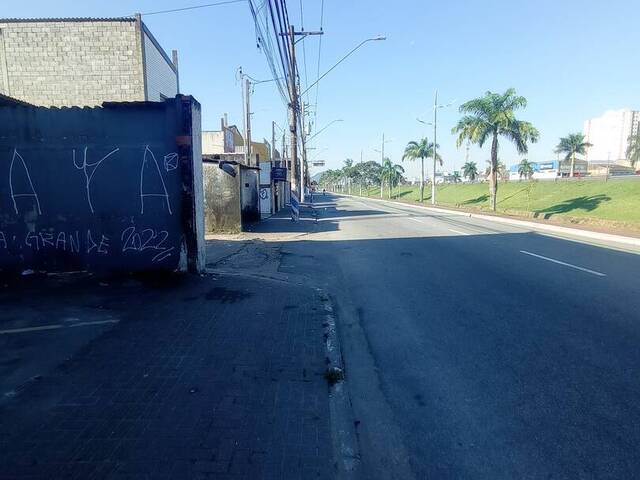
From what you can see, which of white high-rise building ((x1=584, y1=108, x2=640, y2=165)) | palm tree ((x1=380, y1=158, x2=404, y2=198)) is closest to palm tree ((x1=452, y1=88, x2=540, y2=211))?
palm tree ((x1=380, y1=158, x2=404, y2=198))

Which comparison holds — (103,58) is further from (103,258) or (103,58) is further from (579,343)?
(579,343)

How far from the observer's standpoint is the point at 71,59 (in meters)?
16.8

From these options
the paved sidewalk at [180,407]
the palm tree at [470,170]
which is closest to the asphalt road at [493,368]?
the paved sidewalk at [180,407]

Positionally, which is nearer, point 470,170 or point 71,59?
point 71,59

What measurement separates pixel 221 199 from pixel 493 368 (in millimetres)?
12831

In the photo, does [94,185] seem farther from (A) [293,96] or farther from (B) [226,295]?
(A) [293,96]

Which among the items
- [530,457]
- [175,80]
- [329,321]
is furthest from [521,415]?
[175,80]

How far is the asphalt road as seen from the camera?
2953 mm

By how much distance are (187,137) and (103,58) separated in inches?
496

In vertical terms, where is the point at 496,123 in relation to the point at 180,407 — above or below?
above

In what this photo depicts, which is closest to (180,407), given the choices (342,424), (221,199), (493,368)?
(342,424)

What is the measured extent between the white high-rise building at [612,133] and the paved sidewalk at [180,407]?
152 metres

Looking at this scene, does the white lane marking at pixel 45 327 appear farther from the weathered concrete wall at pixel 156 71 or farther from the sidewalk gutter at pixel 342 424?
the weathered concrete wall at pixel 156 71

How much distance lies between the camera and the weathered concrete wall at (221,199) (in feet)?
50.0
